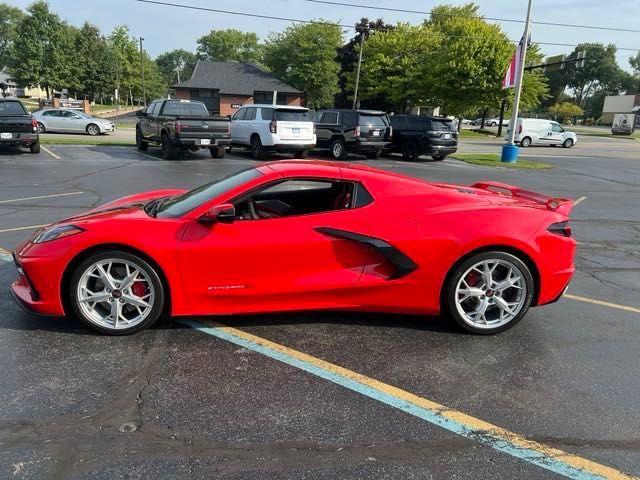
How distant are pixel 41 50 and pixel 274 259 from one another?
6325cm

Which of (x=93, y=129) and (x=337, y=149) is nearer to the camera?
(x=337, y=149)

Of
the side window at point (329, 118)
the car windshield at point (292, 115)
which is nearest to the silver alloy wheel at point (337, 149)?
the side window at point (329, 118)

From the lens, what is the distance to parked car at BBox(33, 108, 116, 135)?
28.7 meters

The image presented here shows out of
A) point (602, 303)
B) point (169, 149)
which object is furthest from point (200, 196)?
point (169, 149)

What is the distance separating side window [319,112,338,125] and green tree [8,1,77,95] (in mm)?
47842

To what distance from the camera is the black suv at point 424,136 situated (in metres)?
21.2

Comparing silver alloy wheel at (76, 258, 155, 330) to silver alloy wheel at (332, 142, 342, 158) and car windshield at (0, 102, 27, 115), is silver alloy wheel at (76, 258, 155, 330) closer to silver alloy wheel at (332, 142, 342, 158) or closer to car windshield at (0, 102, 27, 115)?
car windshield at (0, 102, 27, 115)

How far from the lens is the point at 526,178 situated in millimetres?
16422

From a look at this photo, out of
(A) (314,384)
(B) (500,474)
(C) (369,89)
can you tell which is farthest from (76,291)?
(C) (369,89)

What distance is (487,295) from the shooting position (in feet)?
13.4

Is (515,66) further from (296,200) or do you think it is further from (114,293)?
(114,293)

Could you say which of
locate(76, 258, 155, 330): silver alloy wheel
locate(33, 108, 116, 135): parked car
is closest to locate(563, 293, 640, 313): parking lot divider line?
locate(76, 258, 155, 330): silver alloy wheel

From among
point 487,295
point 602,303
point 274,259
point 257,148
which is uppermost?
point 257,148

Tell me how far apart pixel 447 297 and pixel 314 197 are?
1398mm
